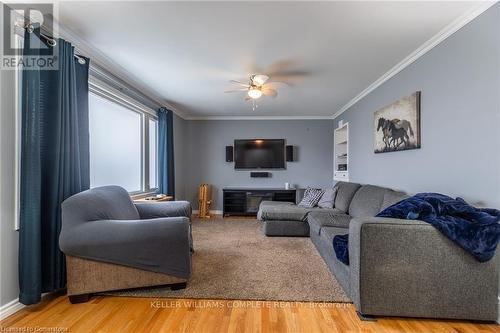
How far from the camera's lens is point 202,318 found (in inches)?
70.1

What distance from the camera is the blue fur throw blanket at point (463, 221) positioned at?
A: 1.57m

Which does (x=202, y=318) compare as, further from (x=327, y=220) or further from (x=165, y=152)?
(x=165, y=152)

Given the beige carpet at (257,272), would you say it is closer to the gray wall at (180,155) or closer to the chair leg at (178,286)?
the chair leg at (178,286)

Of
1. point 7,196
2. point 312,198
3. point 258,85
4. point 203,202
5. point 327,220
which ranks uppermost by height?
point 258,85

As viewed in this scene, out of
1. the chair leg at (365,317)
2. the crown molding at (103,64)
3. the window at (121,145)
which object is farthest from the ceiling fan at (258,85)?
the chair leg at (365,317)

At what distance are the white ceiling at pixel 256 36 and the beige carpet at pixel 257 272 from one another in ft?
7.65

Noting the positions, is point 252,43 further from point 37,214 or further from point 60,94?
point 37,214

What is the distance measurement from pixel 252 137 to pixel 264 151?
1.52ft

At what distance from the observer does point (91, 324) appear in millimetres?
1696

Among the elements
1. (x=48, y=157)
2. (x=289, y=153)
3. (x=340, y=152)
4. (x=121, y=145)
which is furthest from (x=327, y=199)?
(x=48, y=157)

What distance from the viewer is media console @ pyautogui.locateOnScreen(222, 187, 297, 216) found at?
5531 mm

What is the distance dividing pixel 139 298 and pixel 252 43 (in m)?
2.56

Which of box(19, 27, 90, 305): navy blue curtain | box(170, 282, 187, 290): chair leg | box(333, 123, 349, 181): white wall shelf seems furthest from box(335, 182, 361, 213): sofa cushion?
box(19, 27, 90, 305): navy blue curtain

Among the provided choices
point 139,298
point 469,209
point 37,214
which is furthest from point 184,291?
point 469,209
